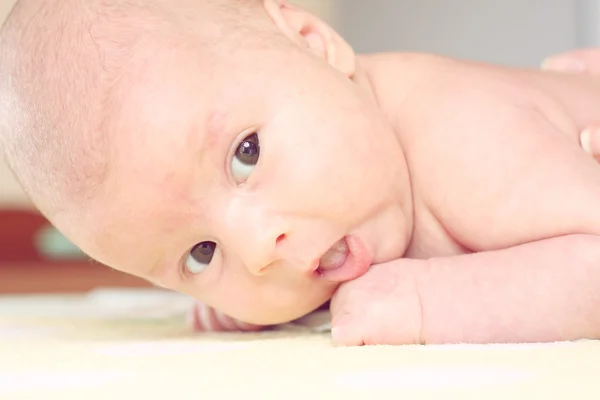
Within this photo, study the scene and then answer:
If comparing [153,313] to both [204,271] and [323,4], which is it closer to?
[204,271]

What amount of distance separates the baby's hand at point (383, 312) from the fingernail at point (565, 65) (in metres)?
0.61

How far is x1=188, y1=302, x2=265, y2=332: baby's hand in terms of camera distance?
3.69ft

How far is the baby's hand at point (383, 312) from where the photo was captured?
0.83m

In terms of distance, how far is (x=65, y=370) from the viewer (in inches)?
27.0

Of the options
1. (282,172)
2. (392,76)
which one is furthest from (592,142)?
(282,172)

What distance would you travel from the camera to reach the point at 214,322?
116 cm

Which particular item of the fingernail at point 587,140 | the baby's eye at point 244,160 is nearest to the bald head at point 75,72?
the baby's eye at point 244,160

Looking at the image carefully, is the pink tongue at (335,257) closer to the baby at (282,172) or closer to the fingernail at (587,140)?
the baby at (282,172)

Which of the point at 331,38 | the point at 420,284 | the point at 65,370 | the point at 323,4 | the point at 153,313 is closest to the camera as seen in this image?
the point at 65,370

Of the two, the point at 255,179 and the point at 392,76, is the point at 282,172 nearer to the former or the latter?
the point at 255,179

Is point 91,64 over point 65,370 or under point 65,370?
over

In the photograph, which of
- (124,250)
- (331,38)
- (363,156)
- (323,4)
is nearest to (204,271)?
(124,250)

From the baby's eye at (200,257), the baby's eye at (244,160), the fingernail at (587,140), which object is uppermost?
the baby's eye at (244,160)

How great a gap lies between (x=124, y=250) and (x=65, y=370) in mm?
308
